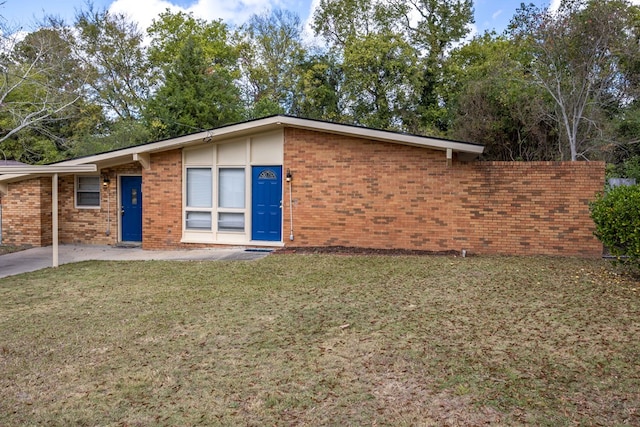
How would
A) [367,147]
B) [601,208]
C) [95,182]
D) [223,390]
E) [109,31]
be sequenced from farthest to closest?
[109,31]
[95,182]
[367,147]
[601,208]
[223,390]

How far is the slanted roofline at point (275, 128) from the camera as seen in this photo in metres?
10.6

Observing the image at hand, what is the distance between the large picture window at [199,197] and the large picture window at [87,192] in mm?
3505

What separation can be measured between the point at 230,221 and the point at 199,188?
49.2 inches

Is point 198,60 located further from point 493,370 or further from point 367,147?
point 493,370

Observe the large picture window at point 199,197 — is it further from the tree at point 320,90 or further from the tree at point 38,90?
the tree at point 320,90

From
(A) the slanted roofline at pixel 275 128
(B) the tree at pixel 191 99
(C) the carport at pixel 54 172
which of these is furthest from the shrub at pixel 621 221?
(B) the tree at pixel 191 99

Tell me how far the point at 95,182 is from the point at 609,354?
13954 mm

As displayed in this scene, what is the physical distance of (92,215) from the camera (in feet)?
47.0

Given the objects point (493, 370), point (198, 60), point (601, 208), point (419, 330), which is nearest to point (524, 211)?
point (601, 208)

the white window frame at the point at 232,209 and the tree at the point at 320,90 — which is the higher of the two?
the tree at the point at 320,90

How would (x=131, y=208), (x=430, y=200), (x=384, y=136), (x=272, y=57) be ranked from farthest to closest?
(x=272, y=57), (x=131, y=208), (x=430, y=200), (x=384, y=136)

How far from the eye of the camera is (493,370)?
4137 mm

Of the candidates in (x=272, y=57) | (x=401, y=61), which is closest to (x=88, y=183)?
(x=401, y=61)

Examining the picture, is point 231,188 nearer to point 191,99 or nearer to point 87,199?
point 87,199
